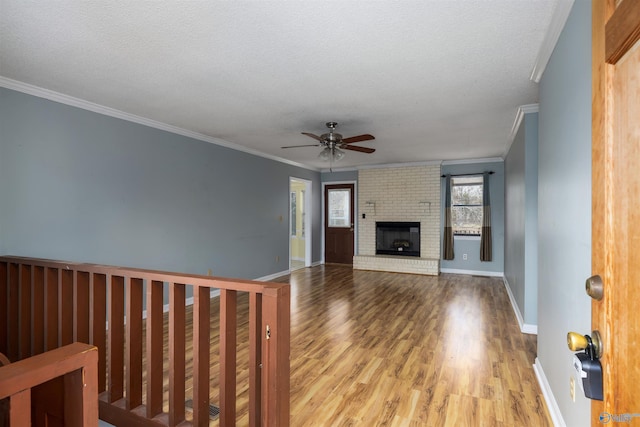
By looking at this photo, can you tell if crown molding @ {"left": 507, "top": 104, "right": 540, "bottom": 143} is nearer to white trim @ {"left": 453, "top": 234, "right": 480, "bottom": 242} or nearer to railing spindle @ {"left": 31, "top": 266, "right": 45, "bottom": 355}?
white trim @ {"left": 453, "top": 234, "right": 480, "bottom": 242}

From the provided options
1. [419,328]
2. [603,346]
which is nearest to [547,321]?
[419,328]

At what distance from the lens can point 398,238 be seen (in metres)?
7.39

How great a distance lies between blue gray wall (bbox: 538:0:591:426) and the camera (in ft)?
4.68

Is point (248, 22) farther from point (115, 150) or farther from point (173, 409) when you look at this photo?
point (115, 150)

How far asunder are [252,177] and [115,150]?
93.8 inches

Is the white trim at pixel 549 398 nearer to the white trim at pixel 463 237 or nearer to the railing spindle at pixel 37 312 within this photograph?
the railing spindle at pixel 37 312

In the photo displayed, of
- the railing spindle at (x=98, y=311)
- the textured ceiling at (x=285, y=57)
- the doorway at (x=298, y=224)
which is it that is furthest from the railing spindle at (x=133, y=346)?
the doorway at (x=298, y=224)

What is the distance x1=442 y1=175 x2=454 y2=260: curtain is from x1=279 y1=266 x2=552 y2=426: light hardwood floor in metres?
1.84

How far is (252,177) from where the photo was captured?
568cm

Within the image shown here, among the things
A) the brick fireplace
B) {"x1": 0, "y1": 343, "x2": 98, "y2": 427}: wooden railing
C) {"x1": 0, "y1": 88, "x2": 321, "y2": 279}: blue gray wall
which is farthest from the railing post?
→ the brick fireplace

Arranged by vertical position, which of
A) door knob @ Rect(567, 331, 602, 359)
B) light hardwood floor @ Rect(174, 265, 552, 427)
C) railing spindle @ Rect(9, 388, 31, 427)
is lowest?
light hardwood floor @ Rect(174, 265, 552, 427)

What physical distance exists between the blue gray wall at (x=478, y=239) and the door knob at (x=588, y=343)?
6271 mm

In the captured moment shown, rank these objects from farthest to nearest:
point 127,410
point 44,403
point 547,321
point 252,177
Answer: point 252,177 → point 547,321 → point 127,410 → point 44,403

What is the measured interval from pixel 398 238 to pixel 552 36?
569 cm
